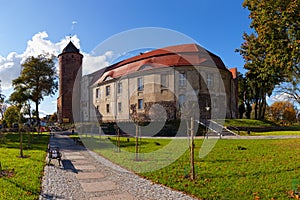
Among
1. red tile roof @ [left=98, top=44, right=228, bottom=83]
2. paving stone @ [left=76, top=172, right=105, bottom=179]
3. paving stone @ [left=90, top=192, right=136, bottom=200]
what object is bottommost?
paving stone @ [left=76, top=172, right=105, bottom=179]

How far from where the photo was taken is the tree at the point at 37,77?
148 feet

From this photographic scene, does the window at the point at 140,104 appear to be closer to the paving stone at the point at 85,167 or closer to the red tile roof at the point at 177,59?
the red tile roof at the point at 177,59

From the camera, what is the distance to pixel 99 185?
762 cm

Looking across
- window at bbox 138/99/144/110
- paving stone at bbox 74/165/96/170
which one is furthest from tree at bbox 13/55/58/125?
paving stone at bbox 74/165/96/170

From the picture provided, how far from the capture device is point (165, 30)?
12531 mm

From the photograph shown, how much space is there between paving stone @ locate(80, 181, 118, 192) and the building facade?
83.8ft

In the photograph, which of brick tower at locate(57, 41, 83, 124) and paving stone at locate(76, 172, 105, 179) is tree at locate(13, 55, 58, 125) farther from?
paving stone at locate(76, 172, 105, 179)

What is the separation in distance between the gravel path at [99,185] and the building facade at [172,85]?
24071mm

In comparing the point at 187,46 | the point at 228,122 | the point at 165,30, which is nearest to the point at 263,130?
the point at 228,122

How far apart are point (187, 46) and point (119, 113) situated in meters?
14.5

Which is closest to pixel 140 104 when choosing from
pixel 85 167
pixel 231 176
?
pixel 85 167

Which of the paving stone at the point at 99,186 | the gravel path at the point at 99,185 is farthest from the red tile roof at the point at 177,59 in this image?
the paving stone at the point at 99,186

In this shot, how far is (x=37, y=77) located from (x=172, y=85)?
24.7 meters

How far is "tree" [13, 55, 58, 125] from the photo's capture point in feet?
148
